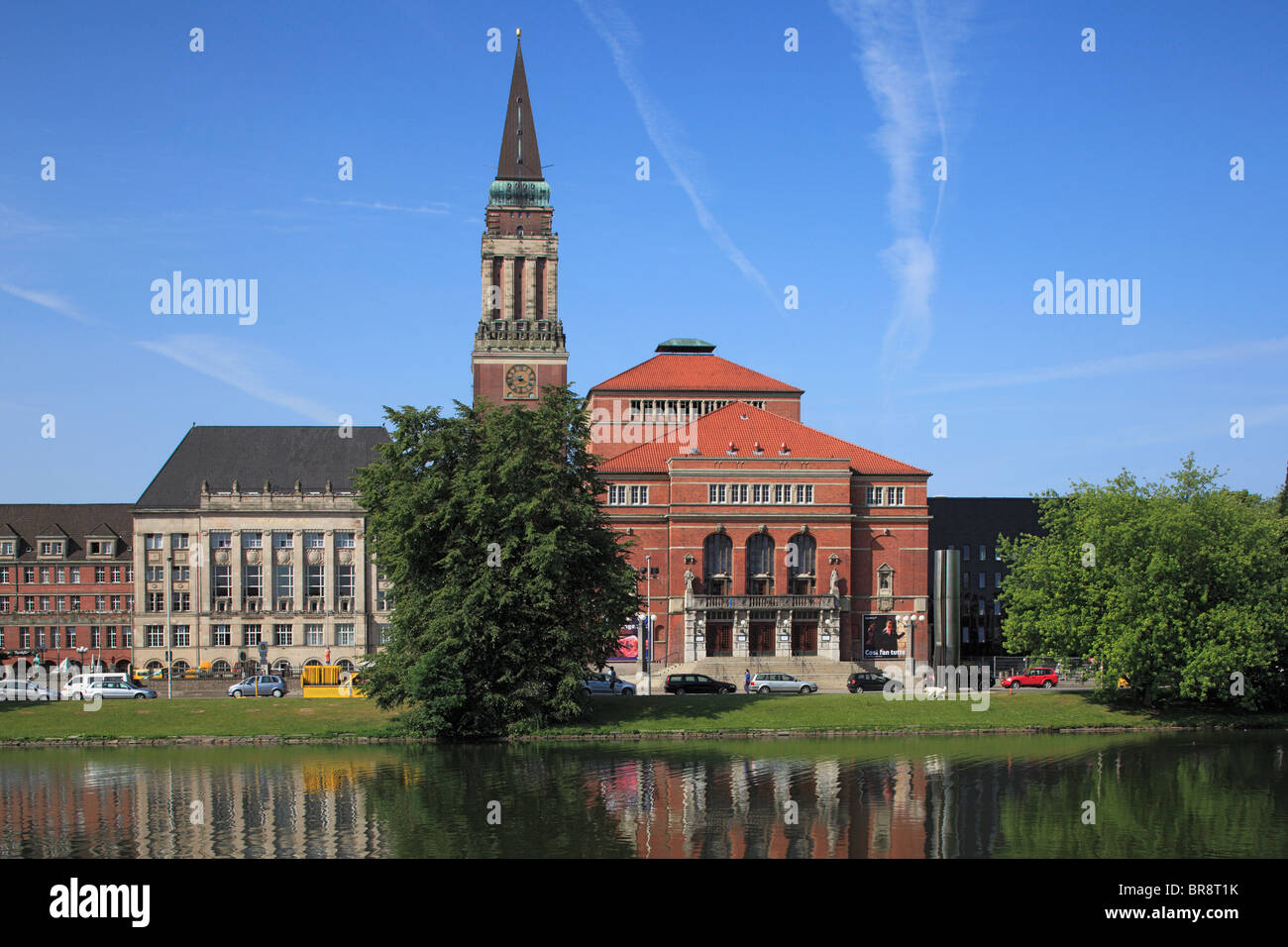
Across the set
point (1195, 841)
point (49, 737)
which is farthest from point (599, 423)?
point (1195, 841)

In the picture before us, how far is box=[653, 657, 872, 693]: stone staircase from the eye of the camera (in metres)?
80.4

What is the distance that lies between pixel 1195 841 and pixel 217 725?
140 ft

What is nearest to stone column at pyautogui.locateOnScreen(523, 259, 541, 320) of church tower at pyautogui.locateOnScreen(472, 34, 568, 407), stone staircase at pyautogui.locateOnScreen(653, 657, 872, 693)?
church tower at pyautogui.locateOnScreen(472, 34, 568, 407)

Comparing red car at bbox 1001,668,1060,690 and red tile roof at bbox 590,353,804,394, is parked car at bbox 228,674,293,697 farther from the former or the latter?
red car at bbox 1001,668,1060,690

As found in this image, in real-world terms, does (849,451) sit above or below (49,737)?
above

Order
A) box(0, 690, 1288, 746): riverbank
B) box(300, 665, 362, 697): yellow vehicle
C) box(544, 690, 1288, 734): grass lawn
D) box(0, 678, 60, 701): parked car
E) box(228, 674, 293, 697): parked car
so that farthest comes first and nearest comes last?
1. box(228, 674, 293, 697): parked car
2. box(300, 665, 362, 697): yellow vehicle
3. box(0, 678, 60, 701): parked car
4. box(544, 690, 1288, 734): grass lawn
5. box(0, 690, 1288, 746): riverbank

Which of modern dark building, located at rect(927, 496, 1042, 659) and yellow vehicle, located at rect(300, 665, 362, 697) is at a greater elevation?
modern dark building, located at rect(927, 496, 1042, 659)

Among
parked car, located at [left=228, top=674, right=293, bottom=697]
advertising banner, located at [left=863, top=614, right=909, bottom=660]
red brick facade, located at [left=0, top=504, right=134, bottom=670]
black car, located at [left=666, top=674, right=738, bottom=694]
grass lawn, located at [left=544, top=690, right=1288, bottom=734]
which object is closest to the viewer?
grass lawn, located at [left=544, top=690, right=1288, bottom=734]

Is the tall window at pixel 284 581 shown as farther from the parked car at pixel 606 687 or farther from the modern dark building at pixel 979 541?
the modern dark building at pixel 979 541

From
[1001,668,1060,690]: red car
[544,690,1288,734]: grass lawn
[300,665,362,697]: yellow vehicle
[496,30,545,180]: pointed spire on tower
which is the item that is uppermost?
[496,30,545,180]: pointed spire on tower

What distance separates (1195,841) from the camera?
108 ft

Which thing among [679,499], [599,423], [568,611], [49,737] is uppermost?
[599,423]

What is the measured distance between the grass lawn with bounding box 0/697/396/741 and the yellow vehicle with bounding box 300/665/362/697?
5.15 meters
